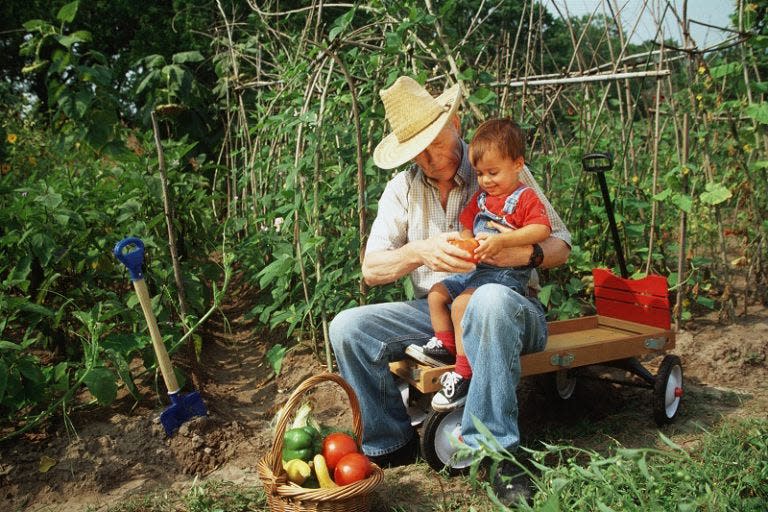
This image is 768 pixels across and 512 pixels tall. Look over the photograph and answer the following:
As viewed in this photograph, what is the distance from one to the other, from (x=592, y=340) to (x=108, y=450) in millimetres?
1893

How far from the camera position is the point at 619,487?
1.85m

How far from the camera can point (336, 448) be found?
6.98 feet

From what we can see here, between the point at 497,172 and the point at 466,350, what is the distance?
585mm

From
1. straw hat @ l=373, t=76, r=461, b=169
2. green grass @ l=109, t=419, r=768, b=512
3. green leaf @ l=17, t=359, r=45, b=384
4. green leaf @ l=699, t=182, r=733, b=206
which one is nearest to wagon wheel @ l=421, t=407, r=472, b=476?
green grass @ l=109, t=419, r=768, b=512

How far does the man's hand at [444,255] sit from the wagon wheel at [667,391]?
972 millimetres

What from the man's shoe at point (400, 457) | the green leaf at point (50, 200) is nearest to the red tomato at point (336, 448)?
the man's shoe at point (400, 457)

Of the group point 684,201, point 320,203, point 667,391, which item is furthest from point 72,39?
point 667,391

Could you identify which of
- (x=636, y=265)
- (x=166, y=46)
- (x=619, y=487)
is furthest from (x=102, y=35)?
(x=619, y=487)

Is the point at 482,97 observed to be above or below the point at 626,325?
above

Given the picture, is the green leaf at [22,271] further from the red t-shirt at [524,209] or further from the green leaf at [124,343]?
the red t-shirt at [524,209]

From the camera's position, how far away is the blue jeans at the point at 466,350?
6.76 ft

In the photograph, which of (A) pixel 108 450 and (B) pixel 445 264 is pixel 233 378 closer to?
(A) pixel 108 450

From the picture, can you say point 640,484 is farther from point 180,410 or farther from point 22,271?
point 22,271

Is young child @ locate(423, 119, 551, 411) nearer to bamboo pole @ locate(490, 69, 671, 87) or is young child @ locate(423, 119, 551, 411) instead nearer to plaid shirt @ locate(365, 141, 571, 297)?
plaid shirt @ locate(365, 141, 571, 297)
